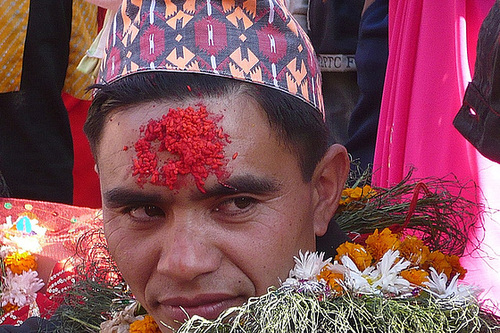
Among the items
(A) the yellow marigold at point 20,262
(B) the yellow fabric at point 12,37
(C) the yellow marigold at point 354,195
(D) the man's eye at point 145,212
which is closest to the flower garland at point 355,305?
(D) the man's eye at point 145,212

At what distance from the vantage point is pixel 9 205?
4.00 metres

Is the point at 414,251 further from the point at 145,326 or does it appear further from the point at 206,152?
the point at 145,326

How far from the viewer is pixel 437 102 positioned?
3.18 metres

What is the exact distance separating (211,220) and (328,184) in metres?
0.52

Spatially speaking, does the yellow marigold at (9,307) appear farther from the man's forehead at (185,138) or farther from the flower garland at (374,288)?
the man's forehead at (185,138)

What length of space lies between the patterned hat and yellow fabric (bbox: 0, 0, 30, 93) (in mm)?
2612

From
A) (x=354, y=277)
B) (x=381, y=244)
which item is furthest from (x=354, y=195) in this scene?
(x=354, y=277)

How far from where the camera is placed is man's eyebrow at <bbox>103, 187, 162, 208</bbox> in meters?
2.07

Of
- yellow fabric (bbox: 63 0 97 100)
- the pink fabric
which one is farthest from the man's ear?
yellow fabric (bbox: 63 0 97 100)

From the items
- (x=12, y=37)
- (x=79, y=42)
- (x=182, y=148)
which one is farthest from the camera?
(x=79, y=42)

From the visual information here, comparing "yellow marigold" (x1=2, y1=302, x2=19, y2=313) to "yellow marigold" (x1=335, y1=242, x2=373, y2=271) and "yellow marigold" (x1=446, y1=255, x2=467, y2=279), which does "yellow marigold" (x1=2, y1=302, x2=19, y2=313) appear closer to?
"yellow marigold" (x1=335, y1=242, x2=373, y2=271)

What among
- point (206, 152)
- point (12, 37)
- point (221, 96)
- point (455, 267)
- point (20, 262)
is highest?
point (221, 96)

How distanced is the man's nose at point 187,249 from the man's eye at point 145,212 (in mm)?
56

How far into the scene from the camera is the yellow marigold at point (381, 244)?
2.36 metres
